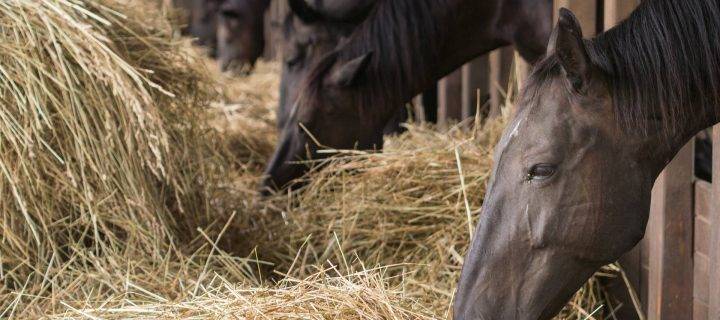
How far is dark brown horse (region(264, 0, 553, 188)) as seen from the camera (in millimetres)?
3965

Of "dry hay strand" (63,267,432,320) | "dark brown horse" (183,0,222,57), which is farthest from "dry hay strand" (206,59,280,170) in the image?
"dark brown horse" (183,0,222,57)

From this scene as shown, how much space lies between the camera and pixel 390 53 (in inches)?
157

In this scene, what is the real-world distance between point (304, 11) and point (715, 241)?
2.45 metres

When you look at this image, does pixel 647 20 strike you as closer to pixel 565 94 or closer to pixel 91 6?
pixel 565 94

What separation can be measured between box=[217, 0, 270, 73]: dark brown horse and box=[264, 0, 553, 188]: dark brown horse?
5.11 m

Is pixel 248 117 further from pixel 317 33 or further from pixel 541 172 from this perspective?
pixel 541 172

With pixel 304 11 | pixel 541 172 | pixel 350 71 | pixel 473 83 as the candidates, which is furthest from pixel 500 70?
pixel 541 172

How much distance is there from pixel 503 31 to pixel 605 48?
205 centimetres

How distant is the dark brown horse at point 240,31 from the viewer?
364 inches

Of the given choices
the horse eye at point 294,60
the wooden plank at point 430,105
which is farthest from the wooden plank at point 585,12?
the wooden plank at point 430,105

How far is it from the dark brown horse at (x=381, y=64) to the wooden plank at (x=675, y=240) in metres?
1.24

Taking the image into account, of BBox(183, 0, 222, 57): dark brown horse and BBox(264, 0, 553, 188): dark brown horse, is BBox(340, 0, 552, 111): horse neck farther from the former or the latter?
BBox(183, 0, 222, 57): dark brown horse

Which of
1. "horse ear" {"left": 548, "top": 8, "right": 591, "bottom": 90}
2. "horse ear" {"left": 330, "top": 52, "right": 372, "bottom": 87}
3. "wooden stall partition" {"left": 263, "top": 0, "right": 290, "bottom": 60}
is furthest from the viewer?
"wooden stall partition" {"left": 263, "top": 0, "right": 290, "bottom": 60}

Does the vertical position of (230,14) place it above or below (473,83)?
below
